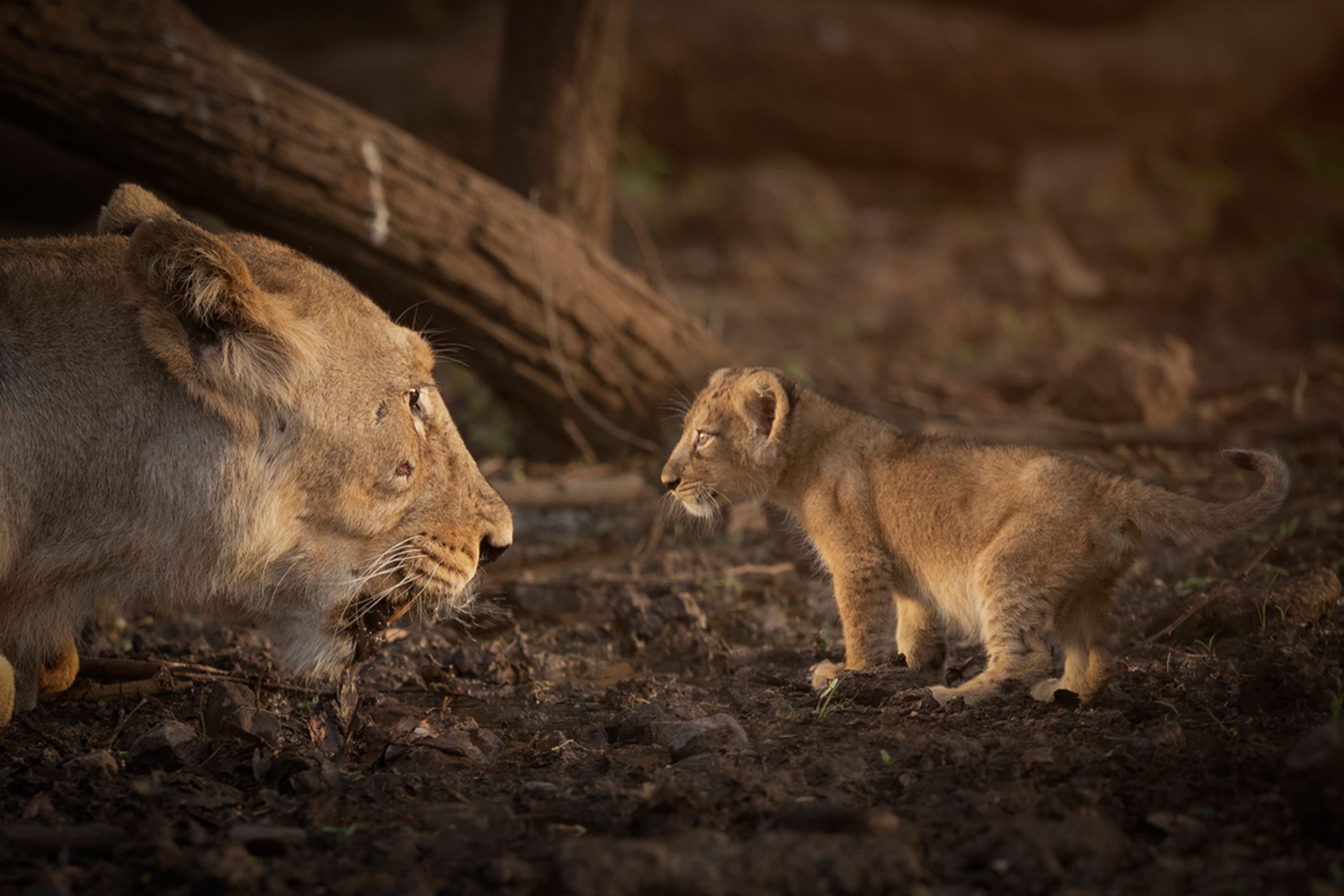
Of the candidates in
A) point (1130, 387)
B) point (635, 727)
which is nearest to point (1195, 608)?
point (635, 727)

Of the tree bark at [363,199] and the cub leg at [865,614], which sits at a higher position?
the tree bark at [363,199]

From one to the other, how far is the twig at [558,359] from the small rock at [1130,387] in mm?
3192

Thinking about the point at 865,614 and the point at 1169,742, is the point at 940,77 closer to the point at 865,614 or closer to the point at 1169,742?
the point at 865,614

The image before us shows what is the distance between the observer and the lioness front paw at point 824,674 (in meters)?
4.45

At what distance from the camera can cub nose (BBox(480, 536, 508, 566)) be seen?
4362mm

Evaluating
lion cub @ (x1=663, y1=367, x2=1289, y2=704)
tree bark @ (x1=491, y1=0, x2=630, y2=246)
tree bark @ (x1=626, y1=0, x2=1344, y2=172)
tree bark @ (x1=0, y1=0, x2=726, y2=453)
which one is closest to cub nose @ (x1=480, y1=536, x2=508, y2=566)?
lion cub @ (x1=663, y1=367, x2=1289, y2=704)

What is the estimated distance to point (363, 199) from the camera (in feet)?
21.2

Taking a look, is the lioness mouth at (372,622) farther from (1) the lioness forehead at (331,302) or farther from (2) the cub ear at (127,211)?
(2) the cub ear at (127,211)

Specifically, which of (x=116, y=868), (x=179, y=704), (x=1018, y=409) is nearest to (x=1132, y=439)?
(x=1018, y=409)

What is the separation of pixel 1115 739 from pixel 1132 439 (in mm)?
4175

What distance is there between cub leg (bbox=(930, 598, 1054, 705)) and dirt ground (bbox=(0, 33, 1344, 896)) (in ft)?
0.55

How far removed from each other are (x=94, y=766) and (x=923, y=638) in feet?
10.6

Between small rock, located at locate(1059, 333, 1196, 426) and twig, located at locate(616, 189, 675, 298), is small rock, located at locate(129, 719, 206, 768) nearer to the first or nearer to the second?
twig, located at locate(616, 189, 675, 298)

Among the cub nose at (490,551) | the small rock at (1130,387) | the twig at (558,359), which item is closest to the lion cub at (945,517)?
the cub nose at (490,551)
